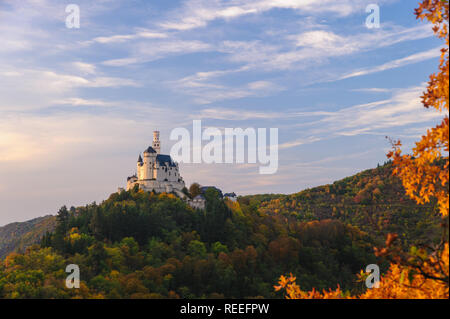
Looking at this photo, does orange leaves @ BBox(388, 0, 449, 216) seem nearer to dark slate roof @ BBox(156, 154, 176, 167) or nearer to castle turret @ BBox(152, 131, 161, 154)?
dark slate roof @ BBox(156, 154, 176, 167)

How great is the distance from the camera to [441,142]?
10.5m

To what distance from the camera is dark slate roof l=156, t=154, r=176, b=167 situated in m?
107

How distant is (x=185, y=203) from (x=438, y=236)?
321 ft

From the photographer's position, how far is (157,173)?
106375mm

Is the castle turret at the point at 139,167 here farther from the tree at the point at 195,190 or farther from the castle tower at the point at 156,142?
the tree at the point at 195,190

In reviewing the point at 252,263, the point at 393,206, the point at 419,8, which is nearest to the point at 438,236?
the point at 419,8

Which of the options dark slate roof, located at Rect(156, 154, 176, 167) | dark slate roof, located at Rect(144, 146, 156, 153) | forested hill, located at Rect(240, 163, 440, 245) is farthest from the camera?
forested hill, located at Rect(240, 163, 440, 245)

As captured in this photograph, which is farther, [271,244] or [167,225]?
[271,244]

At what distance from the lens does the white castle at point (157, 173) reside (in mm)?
106500

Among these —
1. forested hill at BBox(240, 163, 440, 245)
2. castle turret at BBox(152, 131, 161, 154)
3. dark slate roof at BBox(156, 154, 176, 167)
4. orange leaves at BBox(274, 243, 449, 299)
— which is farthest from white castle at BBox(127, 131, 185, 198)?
orange leaves at BBox(274, 243, 449, 299)

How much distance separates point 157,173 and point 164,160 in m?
3.38

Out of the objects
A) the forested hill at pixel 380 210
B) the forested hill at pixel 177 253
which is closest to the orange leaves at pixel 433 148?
the forested hill at pixel 177 253

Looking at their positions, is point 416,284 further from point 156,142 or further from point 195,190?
point 156,142
